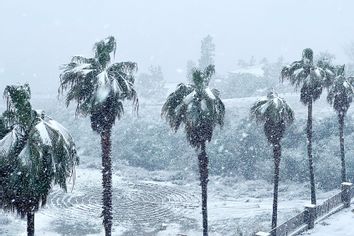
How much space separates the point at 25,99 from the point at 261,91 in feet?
260

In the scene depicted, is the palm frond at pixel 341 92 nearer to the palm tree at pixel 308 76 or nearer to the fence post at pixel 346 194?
the palm tree at pixel 308 76

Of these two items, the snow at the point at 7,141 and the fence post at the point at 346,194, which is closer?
the snow at the point at 7,141

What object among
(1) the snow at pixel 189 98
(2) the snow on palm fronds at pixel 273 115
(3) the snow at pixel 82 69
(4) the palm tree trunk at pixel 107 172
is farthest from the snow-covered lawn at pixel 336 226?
(3) the snow at pixel 82 69

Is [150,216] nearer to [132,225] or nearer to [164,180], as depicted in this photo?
[132,225]

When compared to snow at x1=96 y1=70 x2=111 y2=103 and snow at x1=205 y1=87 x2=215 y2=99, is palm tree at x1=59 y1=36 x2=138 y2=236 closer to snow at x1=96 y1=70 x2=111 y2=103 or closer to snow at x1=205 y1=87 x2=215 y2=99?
snow at x1=96 y1=70 x2=111 y2=103

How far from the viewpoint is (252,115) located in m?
25.0

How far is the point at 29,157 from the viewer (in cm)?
1362

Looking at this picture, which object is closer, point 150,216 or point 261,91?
point 150,216

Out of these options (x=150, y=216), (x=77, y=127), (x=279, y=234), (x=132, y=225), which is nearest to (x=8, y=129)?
(x=279, y=234)

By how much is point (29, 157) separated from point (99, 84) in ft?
15.2

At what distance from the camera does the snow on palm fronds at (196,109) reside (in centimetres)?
2088

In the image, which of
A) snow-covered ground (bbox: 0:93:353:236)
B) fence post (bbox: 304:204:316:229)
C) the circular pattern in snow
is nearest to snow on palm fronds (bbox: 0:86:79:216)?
fence post (bbox: 304:204:316:229)

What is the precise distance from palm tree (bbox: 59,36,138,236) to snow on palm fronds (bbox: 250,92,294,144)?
335 inches

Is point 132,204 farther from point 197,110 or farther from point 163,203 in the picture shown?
point 197,110
